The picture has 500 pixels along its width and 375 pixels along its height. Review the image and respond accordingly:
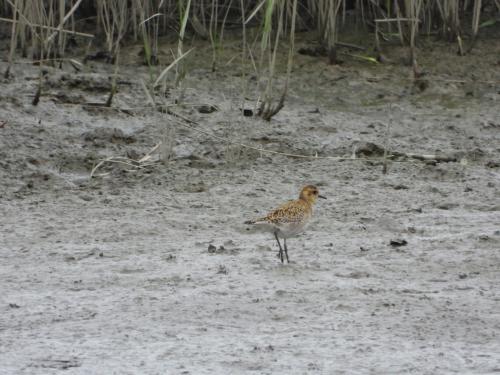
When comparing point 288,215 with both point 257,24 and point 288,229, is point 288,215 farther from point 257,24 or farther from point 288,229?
point 257,24

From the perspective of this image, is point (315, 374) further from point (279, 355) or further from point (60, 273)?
point (60, 273)

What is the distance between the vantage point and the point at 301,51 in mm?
9445

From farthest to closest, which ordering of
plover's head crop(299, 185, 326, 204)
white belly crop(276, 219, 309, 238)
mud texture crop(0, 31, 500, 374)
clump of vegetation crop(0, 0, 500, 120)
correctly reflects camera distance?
clump of vegetation crop(0, 0, 500, 120), plover's head crop(299, 185, 326, 204), white belly crop(276, 219, 309, 238), mud texture crop(0, 31, 500, 374)

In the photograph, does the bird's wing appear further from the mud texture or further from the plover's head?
the plover's head

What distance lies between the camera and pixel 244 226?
20.4ft

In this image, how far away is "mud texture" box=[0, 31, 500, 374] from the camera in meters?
4.28

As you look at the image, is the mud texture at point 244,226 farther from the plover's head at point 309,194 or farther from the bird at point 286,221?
the plover's head at point 309,194

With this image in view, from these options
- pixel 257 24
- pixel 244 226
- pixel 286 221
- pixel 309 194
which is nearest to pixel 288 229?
pixel 286 221

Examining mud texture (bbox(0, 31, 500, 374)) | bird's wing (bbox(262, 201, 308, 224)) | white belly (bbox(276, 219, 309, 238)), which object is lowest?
mud texture (bbox(0, 31, 500, 374))

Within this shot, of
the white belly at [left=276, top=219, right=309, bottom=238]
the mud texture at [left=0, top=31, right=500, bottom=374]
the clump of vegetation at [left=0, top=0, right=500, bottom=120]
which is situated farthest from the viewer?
the clump of vegetation at [left=0, top=0, right=500, bottom=120]

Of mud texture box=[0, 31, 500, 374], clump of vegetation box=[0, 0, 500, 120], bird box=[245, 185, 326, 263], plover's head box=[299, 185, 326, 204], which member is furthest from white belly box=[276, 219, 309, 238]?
clump of vegetation box=[0, 0, 500, 120]

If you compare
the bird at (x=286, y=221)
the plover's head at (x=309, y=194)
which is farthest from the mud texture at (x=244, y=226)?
the plover's head at (x=309, y=194)

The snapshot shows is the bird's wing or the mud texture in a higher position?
the bird's wing

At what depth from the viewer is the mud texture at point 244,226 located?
14.0 feet
